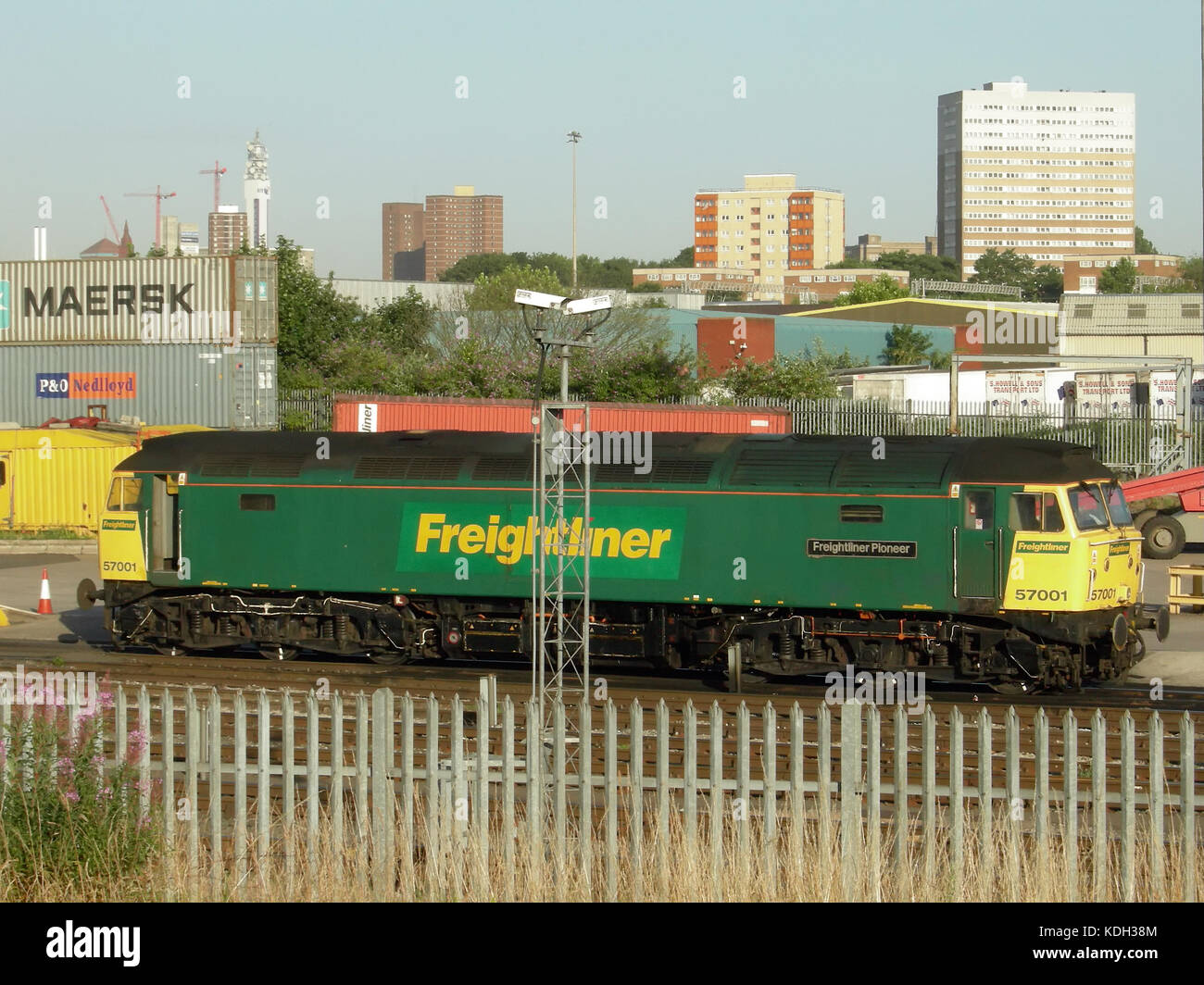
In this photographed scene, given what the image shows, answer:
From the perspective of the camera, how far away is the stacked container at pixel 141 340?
46.4 meters

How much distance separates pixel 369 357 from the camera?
5472 centimetres

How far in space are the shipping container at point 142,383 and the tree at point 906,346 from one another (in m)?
34.6

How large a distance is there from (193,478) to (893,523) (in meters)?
10.6

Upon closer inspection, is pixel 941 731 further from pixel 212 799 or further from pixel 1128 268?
pixel 1128 268

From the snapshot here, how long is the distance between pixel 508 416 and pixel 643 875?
92.4 ft

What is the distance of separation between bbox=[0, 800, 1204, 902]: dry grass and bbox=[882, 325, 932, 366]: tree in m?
62.3

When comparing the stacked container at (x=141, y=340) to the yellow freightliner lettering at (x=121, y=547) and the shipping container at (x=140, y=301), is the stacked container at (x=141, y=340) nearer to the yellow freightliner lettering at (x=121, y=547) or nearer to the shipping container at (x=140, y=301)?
the shipping container at (x=140, y=301)

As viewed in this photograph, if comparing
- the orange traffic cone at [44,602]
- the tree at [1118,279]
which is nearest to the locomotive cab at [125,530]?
the orange traffic cone at [44,602]

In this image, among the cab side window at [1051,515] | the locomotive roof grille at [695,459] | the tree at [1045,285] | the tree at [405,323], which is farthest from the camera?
the tree at [1045,285]

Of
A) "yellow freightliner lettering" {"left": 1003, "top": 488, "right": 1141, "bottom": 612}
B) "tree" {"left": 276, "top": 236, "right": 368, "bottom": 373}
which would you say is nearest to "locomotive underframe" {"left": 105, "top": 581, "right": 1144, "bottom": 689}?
"yellow freightliner lettering" {"left": 1003, "top": 488, "right": 1141, "bottom": 612}

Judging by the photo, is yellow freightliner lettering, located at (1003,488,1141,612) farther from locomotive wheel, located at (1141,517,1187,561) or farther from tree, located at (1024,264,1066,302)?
tree, located at (1024,264,1066,302)

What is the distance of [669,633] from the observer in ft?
65.8

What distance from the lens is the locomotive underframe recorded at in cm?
1862

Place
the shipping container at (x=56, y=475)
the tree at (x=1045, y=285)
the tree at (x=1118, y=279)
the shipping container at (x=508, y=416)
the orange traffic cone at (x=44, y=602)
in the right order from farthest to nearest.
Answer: the tree at (x=1045, y=285), the tree at (x=1118, y=279), the shipping container at (x=56, y=475), the shipping container at (x=508, y=416), the orange traffic cone at (x=44, y=602)
